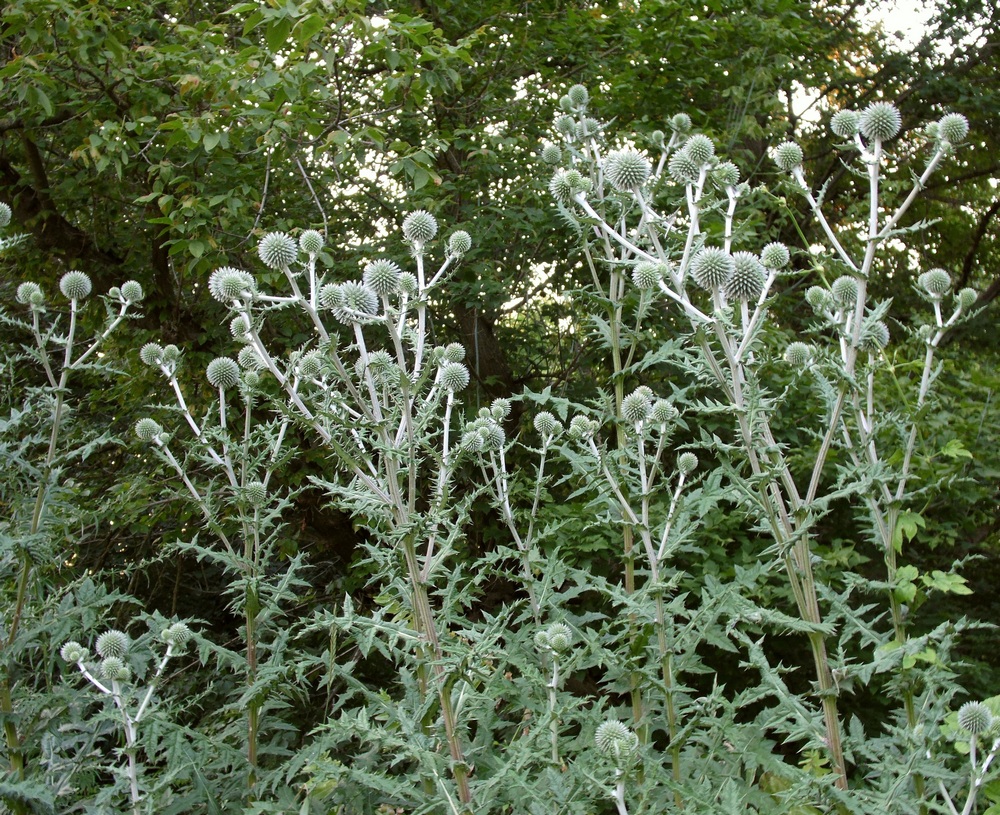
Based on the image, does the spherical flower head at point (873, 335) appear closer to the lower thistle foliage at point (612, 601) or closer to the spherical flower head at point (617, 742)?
the lower thistle foliage at point (612, 601)

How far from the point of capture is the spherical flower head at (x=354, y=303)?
2.89 metres

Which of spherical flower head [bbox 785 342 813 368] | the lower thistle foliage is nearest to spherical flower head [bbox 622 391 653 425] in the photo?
the lower thistle foliage

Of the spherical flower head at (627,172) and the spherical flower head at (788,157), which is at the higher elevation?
the spherical flower head at (788,157)

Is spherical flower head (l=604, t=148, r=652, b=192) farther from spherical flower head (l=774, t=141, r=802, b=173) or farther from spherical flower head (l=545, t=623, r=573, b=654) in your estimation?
spherical flower head (l=545, t=623, r=573, b=654)

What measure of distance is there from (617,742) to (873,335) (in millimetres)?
1381

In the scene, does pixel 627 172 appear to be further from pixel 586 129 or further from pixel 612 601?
pixel 612 601

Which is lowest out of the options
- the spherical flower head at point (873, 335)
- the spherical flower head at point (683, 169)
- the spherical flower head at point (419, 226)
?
the spherical flower head at point (419, 226)

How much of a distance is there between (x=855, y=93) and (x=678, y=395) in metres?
8.56

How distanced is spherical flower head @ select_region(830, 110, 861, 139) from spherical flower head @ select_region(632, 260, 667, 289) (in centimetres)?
84

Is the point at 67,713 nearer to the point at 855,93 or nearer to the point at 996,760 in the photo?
the point at 996,760

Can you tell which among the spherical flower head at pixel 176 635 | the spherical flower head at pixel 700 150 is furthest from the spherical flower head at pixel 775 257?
the spherical flower head at pixel 176 635

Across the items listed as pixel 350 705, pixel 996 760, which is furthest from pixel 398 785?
pixel 350 705

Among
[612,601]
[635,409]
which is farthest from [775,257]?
[612,601]

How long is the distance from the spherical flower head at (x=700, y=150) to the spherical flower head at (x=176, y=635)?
2.35 meters
